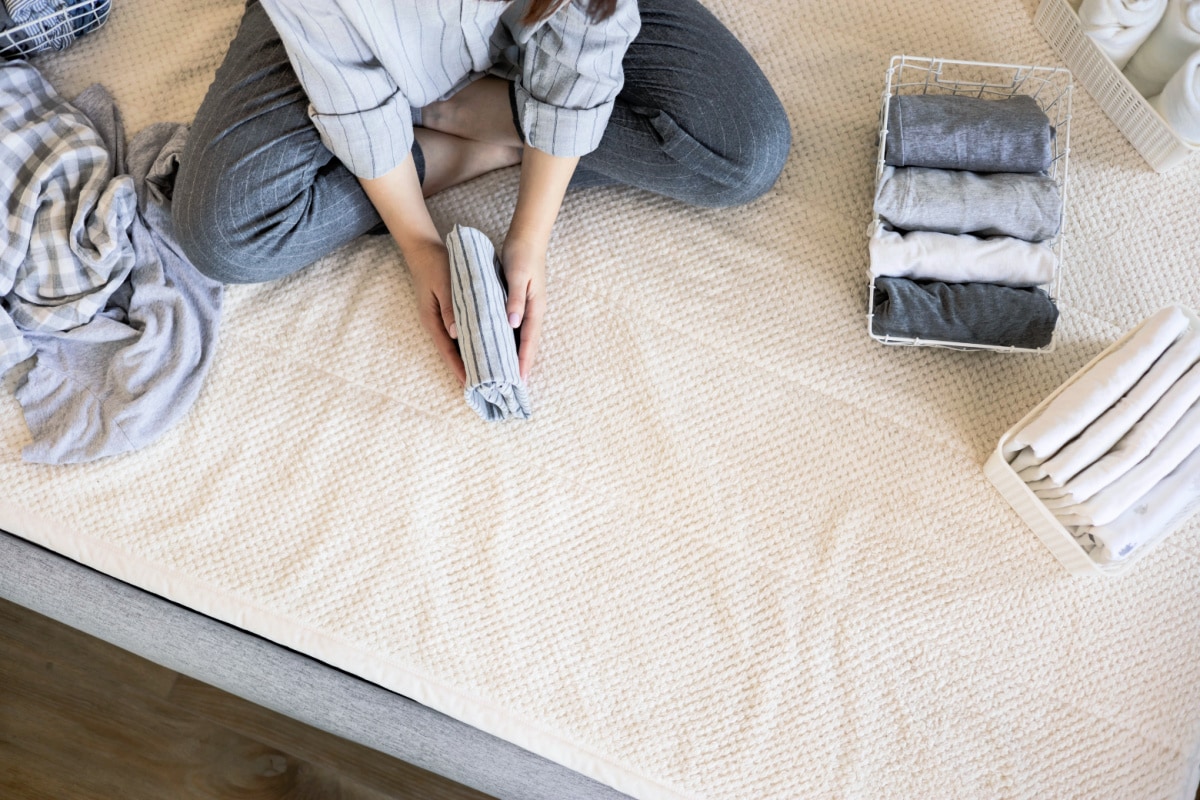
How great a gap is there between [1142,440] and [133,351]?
97 centimetres

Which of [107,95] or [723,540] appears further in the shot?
[107,95]

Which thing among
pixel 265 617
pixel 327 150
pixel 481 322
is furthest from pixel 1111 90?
pixel 265 617

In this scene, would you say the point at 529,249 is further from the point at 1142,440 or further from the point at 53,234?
the point at 1142,440

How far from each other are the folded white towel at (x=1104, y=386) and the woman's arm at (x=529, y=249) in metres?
0.50

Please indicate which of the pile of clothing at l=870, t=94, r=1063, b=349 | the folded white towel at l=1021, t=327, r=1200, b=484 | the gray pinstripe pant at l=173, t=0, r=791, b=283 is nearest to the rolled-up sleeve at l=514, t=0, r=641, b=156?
the gray pinstripe pant at l=173, t=0, r=791, b=283

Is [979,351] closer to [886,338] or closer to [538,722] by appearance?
[886,338]

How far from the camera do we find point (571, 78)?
0.78m

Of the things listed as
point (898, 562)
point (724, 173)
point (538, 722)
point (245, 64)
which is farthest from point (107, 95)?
point (898, 562)

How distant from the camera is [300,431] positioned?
909 mm

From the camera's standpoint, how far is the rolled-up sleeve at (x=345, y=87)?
27.2 inches

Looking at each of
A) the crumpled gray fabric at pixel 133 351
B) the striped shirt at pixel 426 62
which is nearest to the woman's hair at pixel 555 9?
the striped shirt at pixel 426 62

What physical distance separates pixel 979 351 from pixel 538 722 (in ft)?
1.96

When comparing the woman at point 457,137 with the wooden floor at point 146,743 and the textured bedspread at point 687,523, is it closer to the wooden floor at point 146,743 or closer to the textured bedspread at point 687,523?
the textured bedspread at point 687,523

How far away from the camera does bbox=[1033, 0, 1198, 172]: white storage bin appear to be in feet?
3.16
